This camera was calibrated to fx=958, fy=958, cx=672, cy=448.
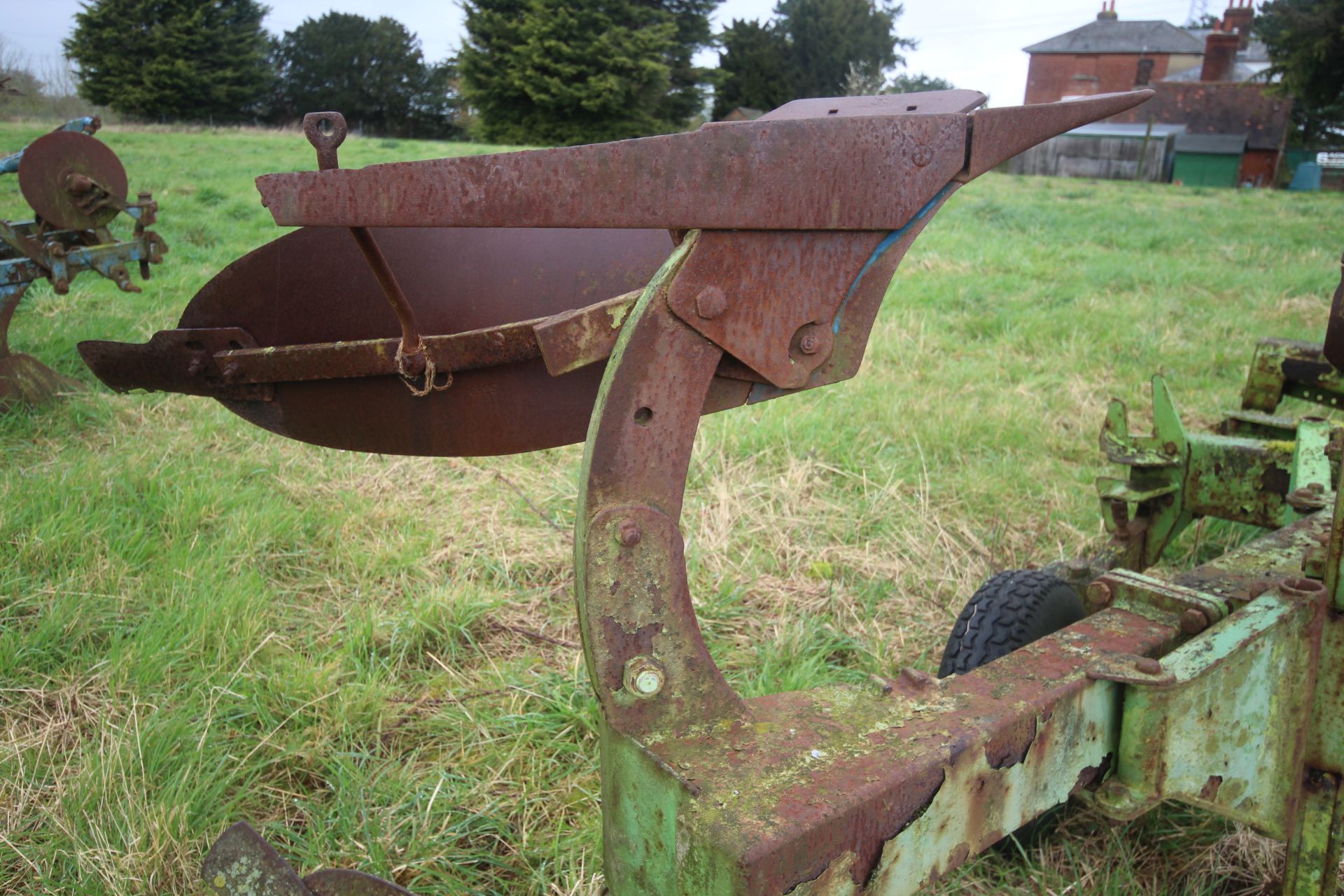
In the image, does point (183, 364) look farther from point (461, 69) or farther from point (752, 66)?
point (752, 66)

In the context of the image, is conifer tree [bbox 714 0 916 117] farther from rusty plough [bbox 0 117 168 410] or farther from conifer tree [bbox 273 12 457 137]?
rusty plough [bbox 0 117 168 410]

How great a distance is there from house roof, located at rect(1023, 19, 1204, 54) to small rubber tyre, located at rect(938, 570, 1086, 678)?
48.4 metres

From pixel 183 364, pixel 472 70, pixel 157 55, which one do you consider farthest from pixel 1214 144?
pixel 183 364

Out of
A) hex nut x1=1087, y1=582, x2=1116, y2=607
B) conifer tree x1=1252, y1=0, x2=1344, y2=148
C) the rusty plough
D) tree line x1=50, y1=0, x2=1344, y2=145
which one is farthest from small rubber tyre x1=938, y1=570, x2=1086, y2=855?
tree line x1=50, y1=0, x2=1344, y2=145

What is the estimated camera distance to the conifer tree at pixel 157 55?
3098 centimetres

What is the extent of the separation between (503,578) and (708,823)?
217 centimetres

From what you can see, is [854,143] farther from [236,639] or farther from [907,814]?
[236,639]

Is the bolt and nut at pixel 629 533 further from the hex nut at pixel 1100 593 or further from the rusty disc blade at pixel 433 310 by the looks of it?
the hex nut at pixel 1100 593

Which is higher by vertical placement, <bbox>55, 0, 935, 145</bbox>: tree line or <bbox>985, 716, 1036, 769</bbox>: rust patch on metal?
<bbox>55, 0, 935, 145</bbox>: tree line

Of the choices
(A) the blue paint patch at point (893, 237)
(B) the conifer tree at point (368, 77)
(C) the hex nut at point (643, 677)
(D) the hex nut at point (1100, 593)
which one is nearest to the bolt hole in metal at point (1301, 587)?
(D) the hex nut at point (1100, 593)

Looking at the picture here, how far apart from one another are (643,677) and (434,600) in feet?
6.06

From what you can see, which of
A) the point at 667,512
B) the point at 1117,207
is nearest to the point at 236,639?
the point at 667,512

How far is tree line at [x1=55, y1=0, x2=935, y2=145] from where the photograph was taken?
2805 cm

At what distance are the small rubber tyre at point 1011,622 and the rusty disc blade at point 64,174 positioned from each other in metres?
4.70
